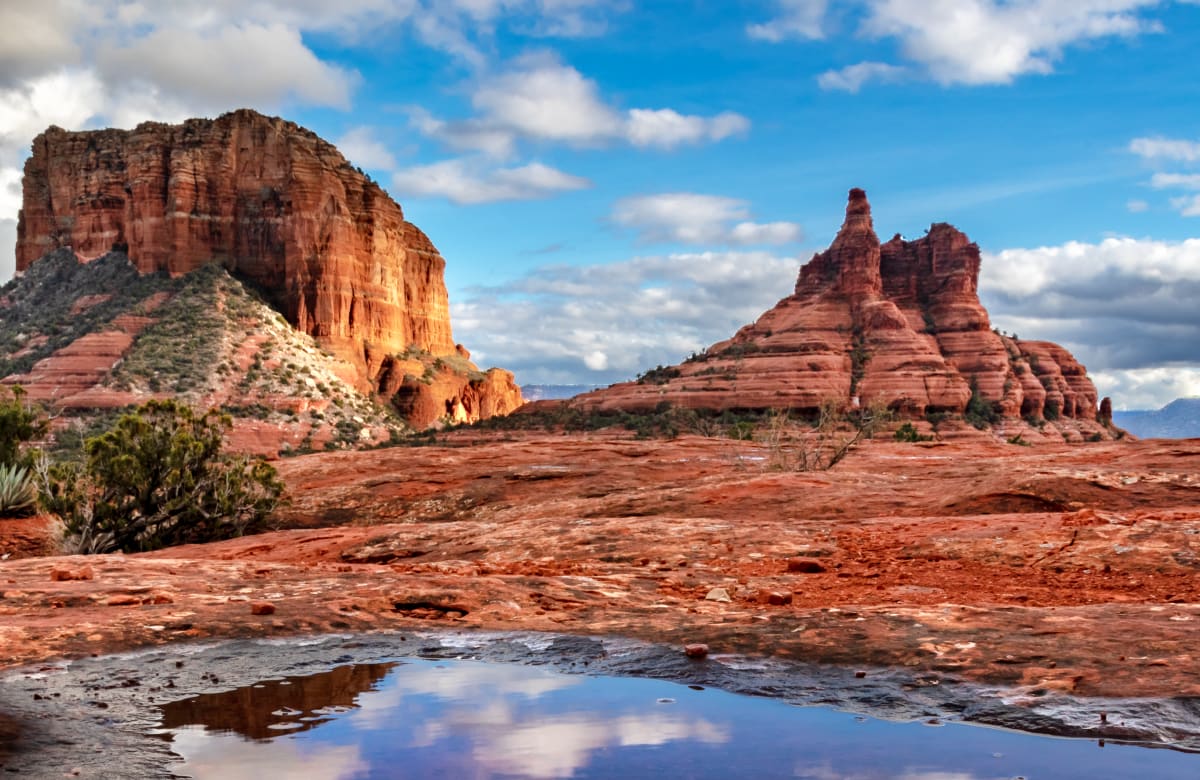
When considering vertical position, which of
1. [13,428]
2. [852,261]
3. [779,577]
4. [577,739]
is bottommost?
[577,739]

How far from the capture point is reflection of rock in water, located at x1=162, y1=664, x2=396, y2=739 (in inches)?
245

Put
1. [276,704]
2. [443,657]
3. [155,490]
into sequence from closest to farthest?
[276,704] → [443,657] → [155,490]

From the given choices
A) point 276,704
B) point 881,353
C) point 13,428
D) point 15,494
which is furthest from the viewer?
point 881,353

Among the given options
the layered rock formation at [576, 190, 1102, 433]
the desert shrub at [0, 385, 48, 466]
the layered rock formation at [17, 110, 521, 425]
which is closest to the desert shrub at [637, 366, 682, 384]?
the layered rock formation at [576, 190, 1102, 433]

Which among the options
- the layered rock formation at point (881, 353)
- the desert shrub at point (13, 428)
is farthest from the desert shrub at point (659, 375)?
the desert shrub at point (13, 428)

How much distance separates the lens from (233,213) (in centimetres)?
11669

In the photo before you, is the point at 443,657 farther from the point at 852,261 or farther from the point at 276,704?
the point at 852,261

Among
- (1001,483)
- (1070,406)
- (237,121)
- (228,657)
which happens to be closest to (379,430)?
(237,121)

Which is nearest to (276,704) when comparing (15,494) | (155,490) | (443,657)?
(443,657)

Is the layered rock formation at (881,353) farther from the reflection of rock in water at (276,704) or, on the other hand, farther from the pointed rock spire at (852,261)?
the reflection of rock in water at (276,704)

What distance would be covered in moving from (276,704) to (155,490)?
58.6ft

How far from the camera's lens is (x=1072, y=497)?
16391mm

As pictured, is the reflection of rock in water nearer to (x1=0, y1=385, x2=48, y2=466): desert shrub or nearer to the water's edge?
the water's edge

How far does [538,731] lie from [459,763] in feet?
2.38
